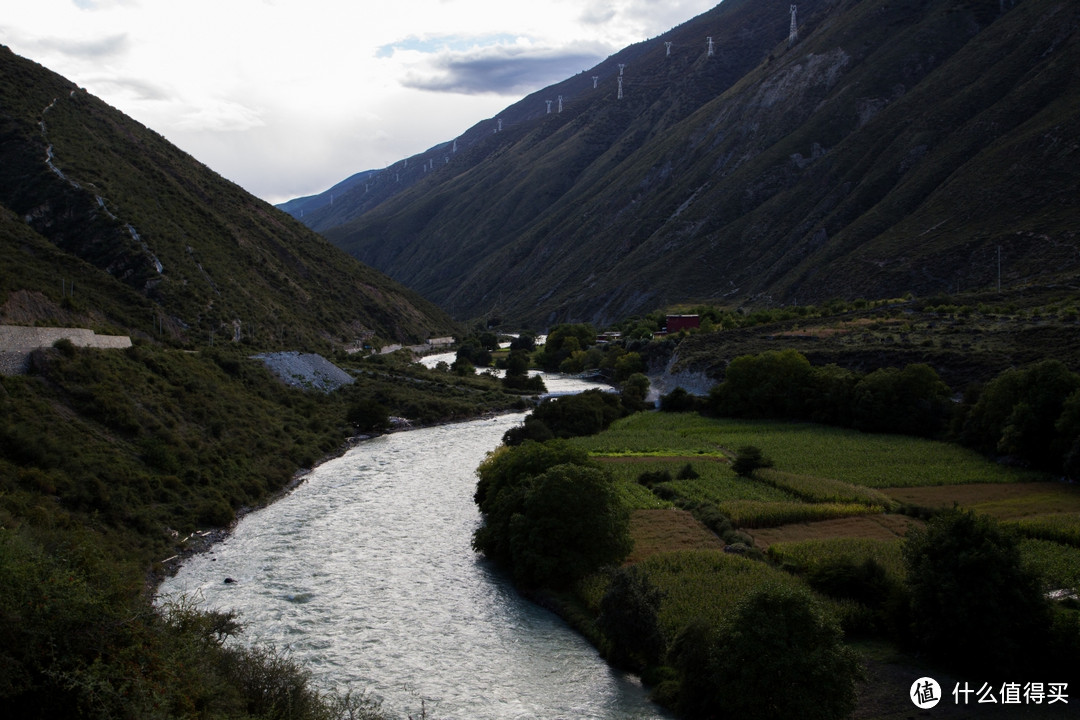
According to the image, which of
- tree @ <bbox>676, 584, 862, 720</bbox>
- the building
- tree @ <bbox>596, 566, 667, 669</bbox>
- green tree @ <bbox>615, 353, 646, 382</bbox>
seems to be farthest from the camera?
the building

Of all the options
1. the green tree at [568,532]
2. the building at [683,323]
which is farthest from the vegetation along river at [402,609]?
the building at [683,323]

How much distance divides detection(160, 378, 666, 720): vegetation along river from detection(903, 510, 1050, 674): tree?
32.4ft

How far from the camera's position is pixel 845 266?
448 ft

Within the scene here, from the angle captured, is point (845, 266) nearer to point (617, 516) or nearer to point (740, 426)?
point (740, 426)

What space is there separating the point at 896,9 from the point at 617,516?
7320 inches

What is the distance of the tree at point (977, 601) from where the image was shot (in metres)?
28.2

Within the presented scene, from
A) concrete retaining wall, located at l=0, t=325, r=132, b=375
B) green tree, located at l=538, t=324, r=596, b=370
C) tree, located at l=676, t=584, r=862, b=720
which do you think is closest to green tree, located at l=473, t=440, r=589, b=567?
tree, located at l=676, t=584, r=862, b=720

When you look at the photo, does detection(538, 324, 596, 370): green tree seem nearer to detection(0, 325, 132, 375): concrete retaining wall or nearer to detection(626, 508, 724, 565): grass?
detection(0, 325, 132, 375): concrete retaining wall

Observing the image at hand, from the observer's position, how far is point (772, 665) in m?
25.2

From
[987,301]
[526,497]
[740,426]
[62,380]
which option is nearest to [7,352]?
[62,380]

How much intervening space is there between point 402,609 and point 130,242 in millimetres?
66619

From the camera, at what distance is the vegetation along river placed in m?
28.6

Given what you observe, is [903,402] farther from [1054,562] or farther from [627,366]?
[627,366]

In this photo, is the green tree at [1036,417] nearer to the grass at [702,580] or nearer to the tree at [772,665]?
the grass at [702,580]
